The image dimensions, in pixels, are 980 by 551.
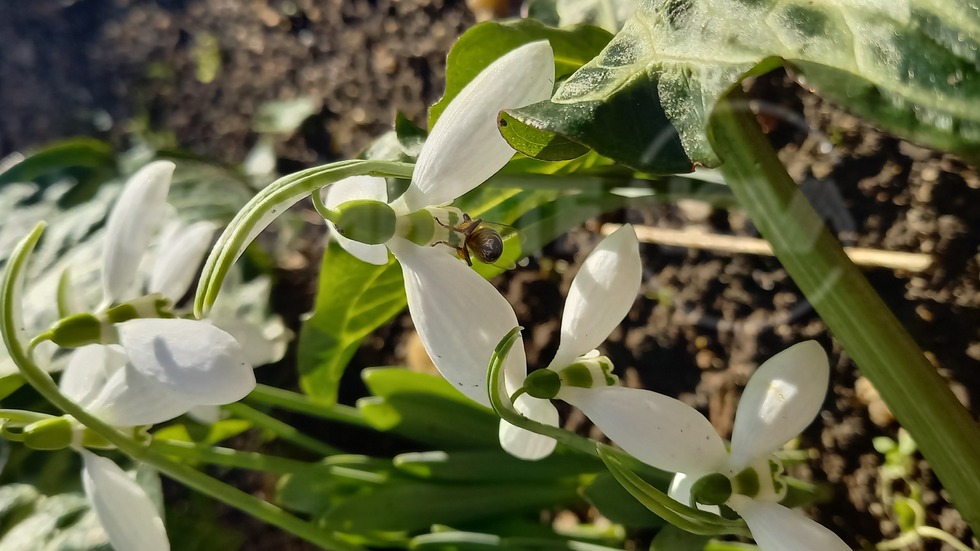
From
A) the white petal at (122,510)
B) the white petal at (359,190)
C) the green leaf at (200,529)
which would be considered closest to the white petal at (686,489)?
the white petal at (359,190)

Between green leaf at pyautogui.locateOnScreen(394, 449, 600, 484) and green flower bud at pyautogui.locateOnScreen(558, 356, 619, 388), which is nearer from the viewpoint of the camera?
green flower bud at pyautogui.locateOnScreen(558, 356, 619, 388)

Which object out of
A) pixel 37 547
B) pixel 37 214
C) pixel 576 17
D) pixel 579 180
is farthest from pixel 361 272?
pixel 37 214

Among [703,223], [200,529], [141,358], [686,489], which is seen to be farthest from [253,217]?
[200,529]

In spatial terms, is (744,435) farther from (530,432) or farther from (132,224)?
(132,224)

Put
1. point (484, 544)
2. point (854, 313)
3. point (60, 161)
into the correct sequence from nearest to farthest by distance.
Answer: point (854, 313) < point (484, 544) < point (60, 161)

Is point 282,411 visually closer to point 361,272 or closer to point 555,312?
point 555,312

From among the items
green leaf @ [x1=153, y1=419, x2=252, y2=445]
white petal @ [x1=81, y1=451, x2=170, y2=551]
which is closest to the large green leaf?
white petal @ [x1=81, y1=451, x2=170, y2=551]

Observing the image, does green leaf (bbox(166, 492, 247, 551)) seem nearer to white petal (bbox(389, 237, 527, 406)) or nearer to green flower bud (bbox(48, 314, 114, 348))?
green flower bud (bbox(48, 314, 114, 348))
